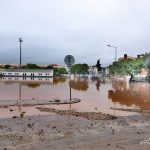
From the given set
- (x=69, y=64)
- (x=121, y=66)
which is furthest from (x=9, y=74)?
(x=69, y=64)

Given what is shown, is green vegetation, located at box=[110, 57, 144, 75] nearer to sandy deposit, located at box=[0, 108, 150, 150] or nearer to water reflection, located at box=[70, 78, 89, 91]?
water reflection, located at box=[70, 78, 89, 91]

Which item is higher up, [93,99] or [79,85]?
[79,85]

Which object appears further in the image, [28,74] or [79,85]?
[28,74]

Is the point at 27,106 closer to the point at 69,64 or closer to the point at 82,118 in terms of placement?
the point at 69,64

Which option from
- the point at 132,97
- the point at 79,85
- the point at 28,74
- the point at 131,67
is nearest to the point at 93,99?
the point at 132,97

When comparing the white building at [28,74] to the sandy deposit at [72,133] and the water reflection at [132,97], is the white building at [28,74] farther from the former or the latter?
the sandy deposit at [72,133]

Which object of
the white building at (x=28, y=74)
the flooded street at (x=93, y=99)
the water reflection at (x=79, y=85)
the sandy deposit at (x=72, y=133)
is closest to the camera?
the sandy deposit at (x=72, y=133)

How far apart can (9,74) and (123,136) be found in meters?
132

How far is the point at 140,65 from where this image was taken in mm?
105688

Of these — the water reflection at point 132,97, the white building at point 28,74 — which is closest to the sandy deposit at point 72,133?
the water reflection at point 132,97

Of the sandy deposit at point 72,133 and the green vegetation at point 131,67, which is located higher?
the green vegetation at point 131,67

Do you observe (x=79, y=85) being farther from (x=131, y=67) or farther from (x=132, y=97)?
(x=131, y=67)

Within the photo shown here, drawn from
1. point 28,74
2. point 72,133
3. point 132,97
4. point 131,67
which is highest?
point 131,67

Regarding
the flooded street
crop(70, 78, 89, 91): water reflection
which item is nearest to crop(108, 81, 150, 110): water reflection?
the flooded street
